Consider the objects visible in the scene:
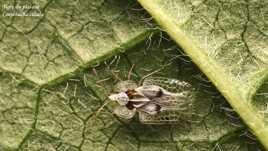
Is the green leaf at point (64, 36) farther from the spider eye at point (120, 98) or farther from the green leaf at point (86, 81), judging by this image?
the spider eye at point (120, 98)

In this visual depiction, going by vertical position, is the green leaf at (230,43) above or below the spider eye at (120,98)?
above

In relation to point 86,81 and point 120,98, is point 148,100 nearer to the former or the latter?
point 120,98

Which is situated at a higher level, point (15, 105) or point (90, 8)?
point (90, 8)

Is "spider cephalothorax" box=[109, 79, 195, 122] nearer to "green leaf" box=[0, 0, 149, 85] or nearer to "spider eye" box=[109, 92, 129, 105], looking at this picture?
"spider eye" box=[109, 92, 129, 105]

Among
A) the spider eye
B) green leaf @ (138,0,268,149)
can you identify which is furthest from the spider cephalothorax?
green leaf @ (138,0,268,149)

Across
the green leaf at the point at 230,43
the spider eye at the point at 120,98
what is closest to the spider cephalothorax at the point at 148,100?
the spider eye at the point at 120,98

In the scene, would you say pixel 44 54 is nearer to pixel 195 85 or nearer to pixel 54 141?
pixel 54 141

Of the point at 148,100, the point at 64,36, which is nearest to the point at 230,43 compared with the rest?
the point at 148,100

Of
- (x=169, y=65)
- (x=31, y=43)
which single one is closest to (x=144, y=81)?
(x=169, y=65)
